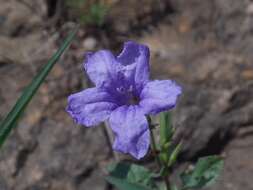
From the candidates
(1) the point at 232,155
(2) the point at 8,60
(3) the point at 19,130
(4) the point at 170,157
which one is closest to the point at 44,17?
(2) the point at 8,60

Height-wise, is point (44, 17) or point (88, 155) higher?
point (44, 17)

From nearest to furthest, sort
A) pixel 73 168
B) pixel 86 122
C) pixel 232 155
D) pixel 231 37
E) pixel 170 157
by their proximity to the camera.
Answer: pixel 86 122
pixel 170 157
pixel 73 168
pixel 232 155
pixel 231 37

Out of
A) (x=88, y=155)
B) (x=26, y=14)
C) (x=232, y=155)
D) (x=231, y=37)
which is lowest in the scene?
(x=232, y=155)

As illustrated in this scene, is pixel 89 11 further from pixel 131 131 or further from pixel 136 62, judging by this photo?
pixel 131 131

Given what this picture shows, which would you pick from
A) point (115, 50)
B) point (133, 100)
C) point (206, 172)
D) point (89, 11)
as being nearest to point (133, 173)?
point (206, 172)

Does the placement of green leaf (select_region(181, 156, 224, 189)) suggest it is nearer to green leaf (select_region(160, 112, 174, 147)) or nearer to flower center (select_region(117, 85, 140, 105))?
green leaf (select_region(160, 112, 174, 147))

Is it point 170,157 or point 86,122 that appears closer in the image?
point 86,122

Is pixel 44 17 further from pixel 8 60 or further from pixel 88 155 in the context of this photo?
pixel 88 155

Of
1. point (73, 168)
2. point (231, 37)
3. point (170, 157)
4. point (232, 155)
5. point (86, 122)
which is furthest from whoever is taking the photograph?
point (231, 37)
